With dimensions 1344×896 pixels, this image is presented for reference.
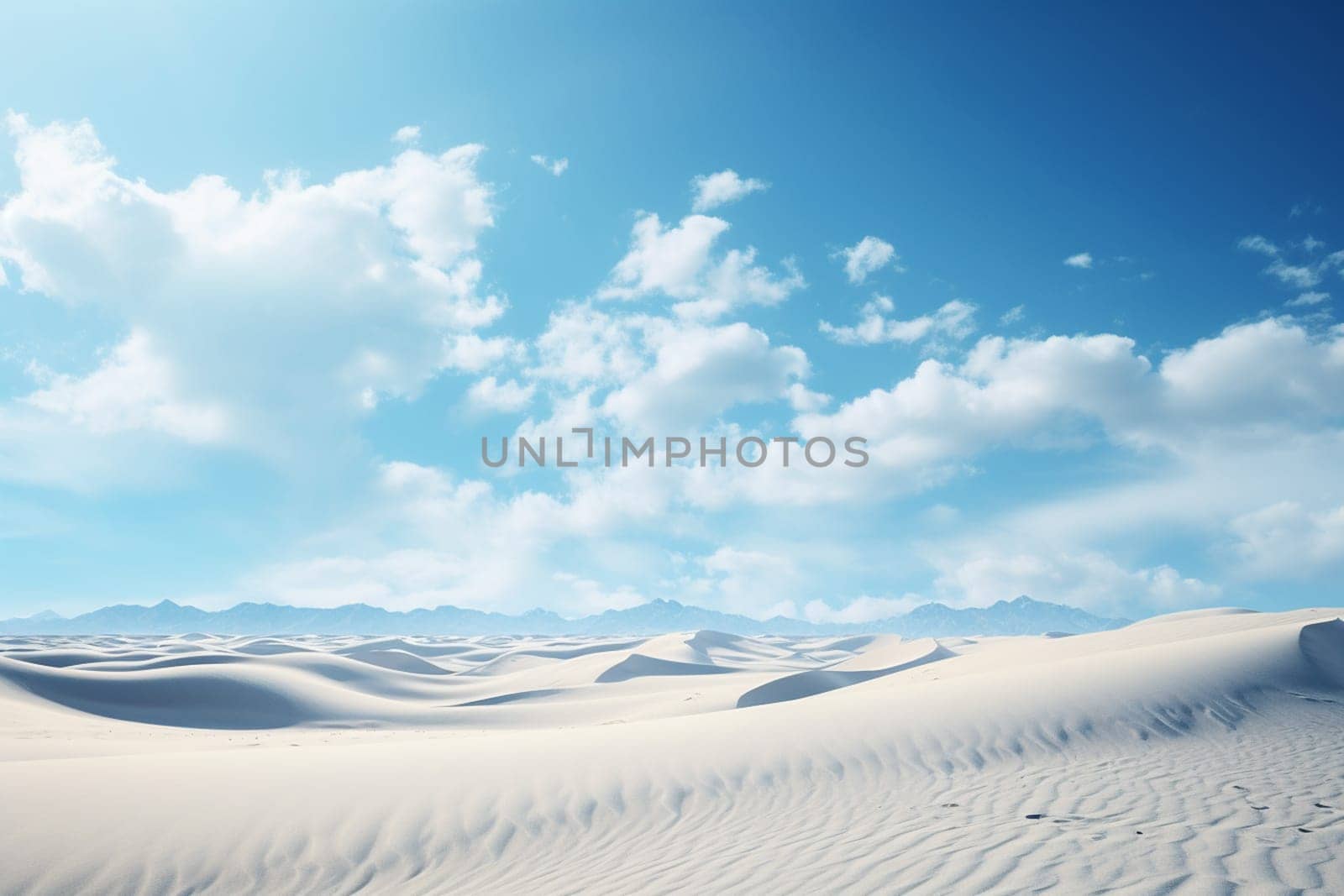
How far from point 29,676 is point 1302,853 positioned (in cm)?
3736

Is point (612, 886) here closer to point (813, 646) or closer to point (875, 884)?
point (875, 884)

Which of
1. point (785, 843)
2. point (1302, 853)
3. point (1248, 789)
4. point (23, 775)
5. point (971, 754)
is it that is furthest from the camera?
point (971, 754)

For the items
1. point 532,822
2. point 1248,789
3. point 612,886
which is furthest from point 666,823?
point 1248,789

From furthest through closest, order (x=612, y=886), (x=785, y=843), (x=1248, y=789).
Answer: (x=1248, y=789) → (x=785, y=843) → (x=612, y=886)

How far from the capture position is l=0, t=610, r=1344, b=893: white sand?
18.0 ft

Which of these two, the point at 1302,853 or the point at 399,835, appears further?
the point at 399,835

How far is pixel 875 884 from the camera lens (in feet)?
16.6

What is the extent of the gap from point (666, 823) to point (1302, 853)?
495 centimetres

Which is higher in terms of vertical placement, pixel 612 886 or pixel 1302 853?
pixel 1302 853

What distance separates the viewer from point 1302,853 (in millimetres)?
5051

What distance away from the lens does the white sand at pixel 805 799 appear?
18.0 ft

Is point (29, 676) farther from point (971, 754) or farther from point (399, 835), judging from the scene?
point (971, 754)

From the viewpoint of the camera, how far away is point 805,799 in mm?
8031

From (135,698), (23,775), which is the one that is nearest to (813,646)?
(135,698)
